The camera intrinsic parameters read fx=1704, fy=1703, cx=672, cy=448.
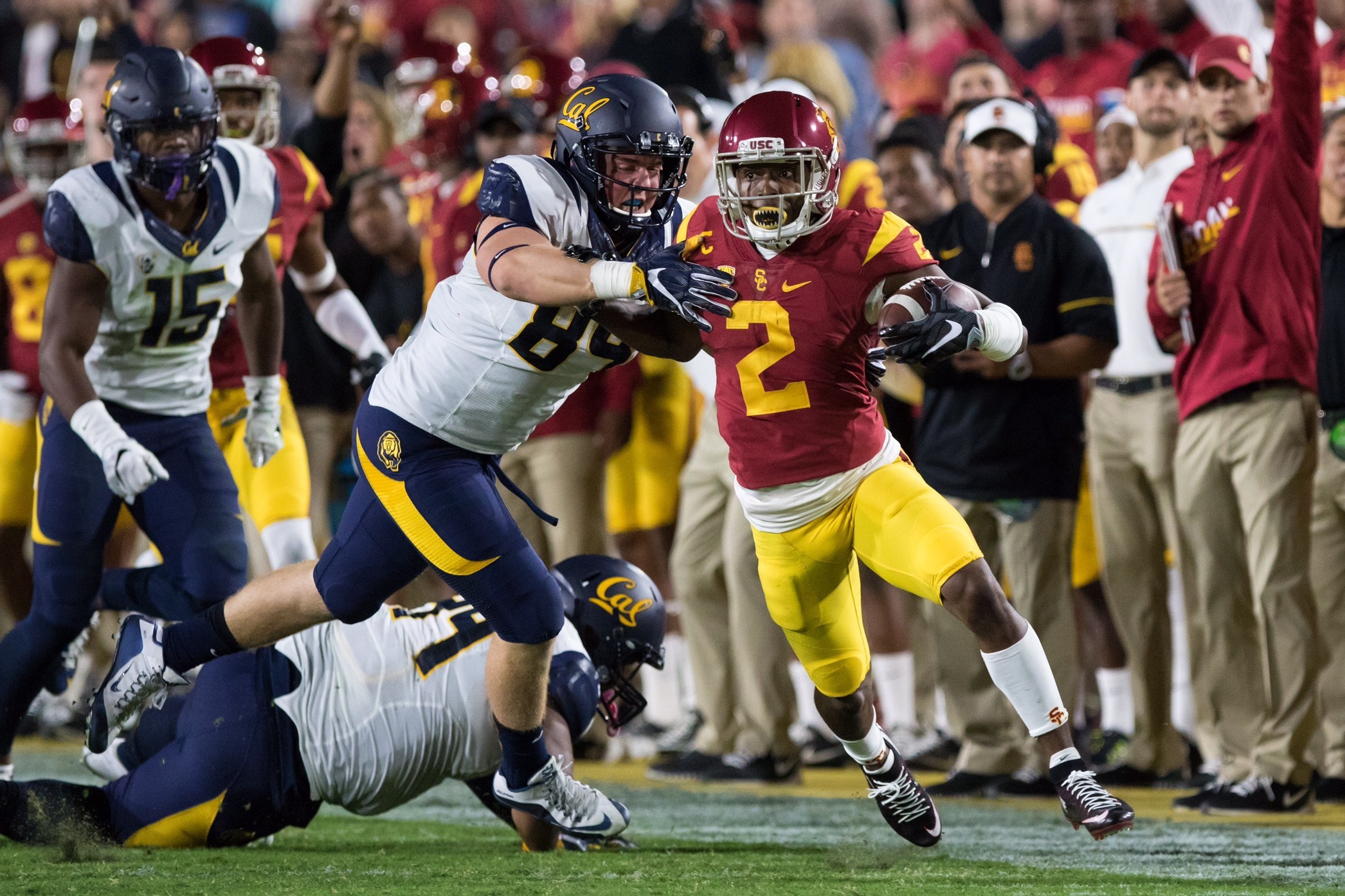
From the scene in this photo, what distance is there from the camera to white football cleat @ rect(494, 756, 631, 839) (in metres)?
3.91

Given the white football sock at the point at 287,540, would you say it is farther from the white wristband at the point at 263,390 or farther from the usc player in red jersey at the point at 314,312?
the white wristband at the point at 263,390

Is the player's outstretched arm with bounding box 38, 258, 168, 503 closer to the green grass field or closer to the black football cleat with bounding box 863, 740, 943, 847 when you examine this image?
the green grass field

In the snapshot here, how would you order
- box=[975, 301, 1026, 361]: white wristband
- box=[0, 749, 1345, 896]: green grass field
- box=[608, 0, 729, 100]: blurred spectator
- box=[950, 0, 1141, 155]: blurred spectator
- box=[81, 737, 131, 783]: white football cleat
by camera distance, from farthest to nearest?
box=[608, 0, 729, 100]: blurred spectator, box=[950, 0, 1141, 155]: blurred spectator, box=[81, 737, 131, 783]: white football cleat, box=[975, 301, 1026, 361]: white wristband, box=[0, 749, 1345, 896]: green grass field

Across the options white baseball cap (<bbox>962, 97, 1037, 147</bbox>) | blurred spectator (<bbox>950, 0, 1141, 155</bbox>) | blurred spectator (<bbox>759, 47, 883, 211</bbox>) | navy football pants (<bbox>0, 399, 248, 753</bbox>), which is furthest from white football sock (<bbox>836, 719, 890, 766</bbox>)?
blurred spectator (<bbox>950, 0, 1141, 155</bbox>)

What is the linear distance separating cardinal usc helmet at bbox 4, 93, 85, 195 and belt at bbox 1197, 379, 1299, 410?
13.5 feet

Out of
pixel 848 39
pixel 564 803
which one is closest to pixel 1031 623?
pixel 564 803

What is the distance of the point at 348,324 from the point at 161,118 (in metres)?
1.06

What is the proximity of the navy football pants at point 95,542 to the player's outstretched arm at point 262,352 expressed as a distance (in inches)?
13.6

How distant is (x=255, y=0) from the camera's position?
1206 centimetres

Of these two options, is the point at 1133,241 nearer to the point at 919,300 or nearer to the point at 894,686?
the point at 894,686

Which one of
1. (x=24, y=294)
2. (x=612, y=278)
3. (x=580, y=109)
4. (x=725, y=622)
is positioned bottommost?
(x=725, y=622)

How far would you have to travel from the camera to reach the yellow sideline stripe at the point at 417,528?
3.84 metres

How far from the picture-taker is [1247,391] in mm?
4895

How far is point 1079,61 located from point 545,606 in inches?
192
